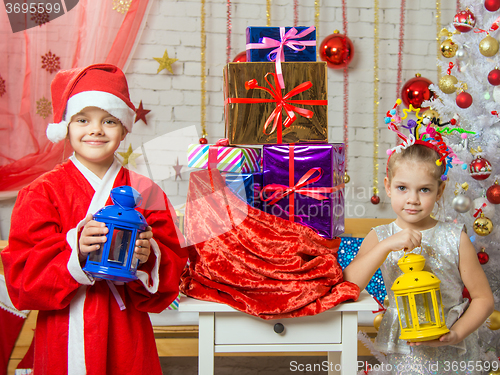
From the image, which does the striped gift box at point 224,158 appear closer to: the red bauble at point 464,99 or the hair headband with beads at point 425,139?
the hair headband with beads at point 425,139

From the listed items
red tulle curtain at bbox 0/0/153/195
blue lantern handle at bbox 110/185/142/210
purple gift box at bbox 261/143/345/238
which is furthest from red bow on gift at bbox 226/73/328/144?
red tulle curtain at bbox 0/0/153/195

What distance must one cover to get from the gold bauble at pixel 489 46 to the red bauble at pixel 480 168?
18.0 inches

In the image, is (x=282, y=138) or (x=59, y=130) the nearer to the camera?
(x=59, y=130)

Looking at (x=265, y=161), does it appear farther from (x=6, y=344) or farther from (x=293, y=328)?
(x=6, y=344)

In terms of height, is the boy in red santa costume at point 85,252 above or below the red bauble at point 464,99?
below

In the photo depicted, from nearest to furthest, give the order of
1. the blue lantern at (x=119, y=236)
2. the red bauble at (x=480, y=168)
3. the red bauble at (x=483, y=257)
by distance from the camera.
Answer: the blue lantern at (x=119, y=236) → the red bauble at (x=480, y=168) → the red bauble at (x=483, y=257)

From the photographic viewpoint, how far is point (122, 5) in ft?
7.84

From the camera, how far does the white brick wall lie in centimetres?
253

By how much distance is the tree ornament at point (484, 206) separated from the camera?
5.99 feet

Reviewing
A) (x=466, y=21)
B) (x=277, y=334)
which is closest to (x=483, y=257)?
(x=466, y=21)

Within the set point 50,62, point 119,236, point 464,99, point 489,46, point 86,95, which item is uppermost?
point 50,62

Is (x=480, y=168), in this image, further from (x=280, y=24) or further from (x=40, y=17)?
(x=40, y=17)

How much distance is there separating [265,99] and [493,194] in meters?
1.10

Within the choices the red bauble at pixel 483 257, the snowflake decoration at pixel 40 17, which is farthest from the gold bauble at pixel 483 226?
the snowflake decoration at pixel 40 17
